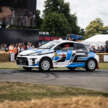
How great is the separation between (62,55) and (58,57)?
0.25 meters

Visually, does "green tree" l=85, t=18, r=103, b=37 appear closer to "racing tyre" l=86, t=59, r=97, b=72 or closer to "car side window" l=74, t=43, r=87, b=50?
"racing tyre" l=86, t=59, r=97, b=72

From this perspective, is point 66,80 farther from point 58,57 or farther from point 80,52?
point 80,52

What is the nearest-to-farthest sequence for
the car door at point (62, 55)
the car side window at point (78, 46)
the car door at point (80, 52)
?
the car door at point (62, 55) → the car door at point (80, 52) → the car side window at point (78, 46)

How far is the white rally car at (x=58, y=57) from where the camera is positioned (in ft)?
55.6

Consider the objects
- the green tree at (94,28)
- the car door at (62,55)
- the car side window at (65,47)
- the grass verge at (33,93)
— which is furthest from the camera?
the green tree at (94,28)

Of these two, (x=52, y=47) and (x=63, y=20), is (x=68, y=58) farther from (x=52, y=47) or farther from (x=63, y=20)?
(x=63, y=20)

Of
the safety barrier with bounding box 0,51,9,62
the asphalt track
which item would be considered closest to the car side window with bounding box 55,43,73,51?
the asphalt track

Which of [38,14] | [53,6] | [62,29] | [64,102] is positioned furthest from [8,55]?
[38,14]

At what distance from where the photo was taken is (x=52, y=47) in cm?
1762

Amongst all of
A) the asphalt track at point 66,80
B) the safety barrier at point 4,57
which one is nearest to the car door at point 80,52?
the asphalt track at point 66,80

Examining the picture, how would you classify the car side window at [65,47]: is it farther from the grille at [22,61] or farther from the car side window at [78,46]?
the grille at [22,61]

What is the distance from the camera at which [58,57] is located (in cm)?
1766

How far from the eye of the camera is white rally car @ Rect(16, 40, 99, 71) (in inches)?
667

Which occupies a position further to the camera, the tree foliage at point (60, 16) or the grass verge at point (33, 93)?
the tree foliage at point (60, 16)
